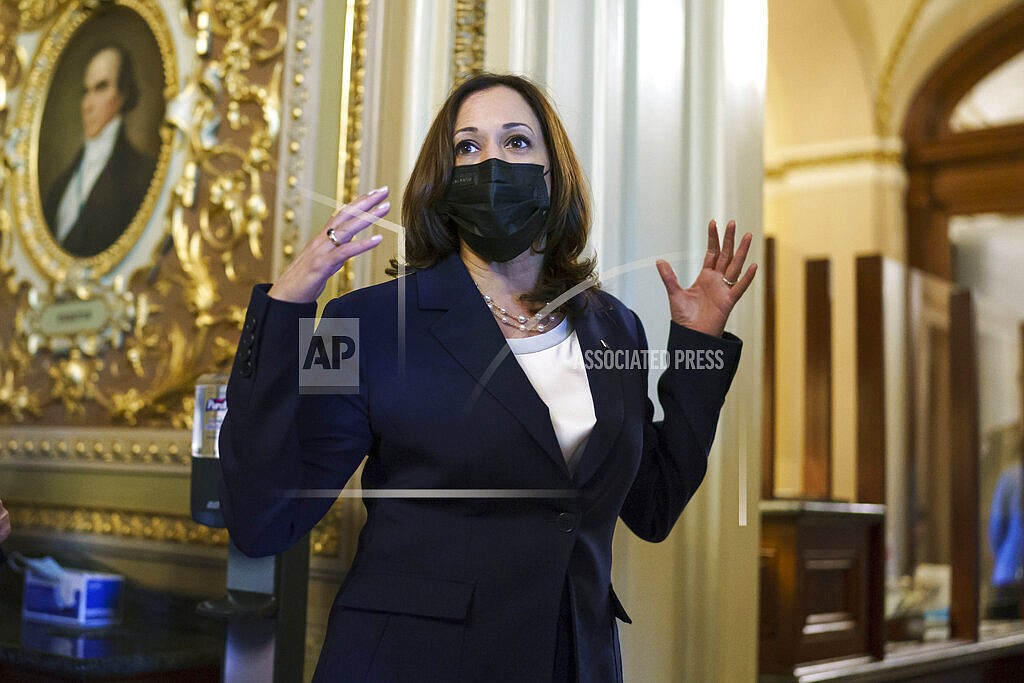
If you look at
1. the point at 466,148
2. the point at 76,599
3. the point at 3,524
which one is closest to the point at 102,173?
the point at 76,599

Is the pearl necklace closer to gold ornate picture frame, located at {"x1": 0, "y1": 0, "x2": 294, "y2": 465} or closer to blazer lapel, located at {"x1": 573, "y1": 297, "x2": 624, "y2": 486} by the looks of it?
blazer lapel, located at {"x1": 573, "y1": 297, "x2": 624, "y2": 486}

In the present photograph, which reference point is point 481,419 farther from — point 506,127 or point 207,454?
point 207,454

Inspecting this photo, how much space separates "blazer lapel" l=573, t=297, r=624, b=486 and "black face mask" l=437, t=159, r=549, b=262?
173 millimetres

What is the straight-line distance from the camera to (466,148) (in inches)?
71.7

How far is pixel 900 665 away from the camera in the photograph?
3.51m

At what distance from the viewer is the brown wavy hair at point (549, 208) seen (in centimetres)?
182

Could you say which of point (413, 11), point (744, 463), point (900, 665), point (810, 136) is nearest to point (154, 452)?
point (413, 11)

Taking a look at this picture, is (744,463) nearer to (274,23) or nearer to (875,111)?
(274,23)

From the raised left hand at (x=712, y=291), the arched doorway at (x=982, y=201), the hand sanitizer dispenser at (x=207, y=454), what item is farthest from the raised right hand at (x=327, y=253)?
the arched doorway at (x=982, y=201)

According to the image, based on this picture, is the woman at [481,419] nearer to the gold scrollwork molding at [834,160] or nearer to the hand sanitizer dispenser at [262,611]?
the hand sanitizer dispenser at [262,611]

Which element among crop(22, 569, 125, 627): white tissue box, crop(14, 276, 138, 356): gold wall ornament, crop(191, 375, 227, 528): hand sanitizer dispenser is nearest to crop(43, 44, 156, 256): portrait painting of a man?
crop(14, 276, 138, 356): gold wall ornament

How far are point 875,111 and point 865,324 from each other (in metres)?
3.26

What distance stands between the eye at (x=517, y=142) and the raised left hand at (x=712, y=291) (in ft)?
0.98

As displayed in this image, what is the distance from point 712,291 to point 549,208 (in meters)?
0.31
